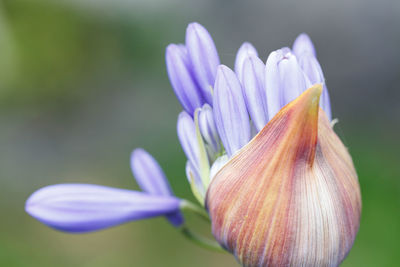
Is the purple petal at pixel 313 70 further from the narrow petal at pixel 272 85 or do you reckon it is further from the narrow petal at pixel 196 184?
the narrow petal at pixel 196 184

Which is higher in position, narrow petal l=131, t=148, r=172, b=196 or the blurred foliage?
the blurred foliage

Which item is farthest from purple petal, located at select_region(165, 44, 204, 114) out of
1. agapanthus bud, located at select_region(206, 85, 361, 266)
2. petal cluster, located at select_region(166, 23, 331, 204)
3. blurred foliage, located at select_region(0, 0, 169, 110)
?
blurred foliage, located at select_region(0, 0, 169, 110)

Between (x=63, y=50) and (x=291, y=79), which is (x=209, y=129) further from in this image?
(x=63, y=50)

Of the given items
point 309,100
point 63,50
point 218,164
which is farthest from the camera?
point 63,50

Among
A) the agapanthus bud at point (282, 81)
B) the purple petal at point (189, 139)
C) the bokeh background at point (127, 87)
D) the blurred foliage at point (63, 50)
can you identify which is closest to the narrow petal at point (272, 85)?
the agapanthus bud at point (282, 81)

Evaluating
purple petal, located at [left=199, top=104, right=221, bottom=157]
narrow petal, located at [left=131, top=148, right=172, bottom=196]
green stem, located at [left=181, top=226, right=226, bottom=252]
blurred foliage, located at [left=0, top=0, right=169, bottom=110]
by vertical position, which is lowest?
green stem, located at [left=181, top=226, right=226, bottom=252]

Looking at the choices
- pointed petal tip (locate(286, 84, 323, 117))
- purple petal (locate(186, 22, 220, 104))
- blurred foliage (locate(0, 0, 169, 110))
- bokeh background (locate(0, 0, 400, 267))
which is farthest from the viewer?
blurred foliage (locate(0, 0, 169, 110))

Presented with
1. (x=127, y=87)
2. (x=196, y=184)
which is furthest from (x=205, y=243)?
(x=127, y=87)

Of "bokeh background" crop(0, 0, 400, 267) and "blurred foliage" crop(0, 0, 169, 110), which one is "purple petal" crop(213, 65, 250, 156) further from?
"blurred foliage" crop(0, 0, 169, 110)
